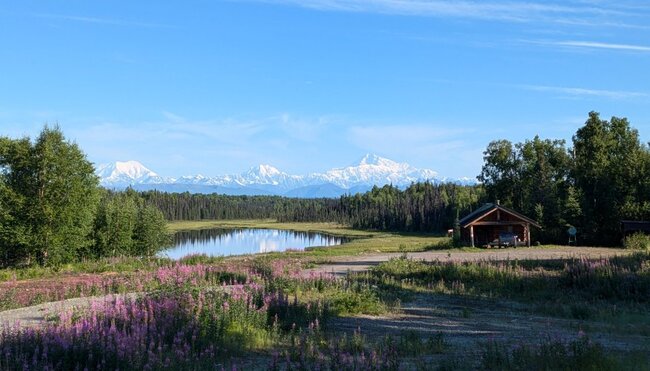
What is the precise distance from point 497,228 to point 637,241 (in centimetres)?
1345

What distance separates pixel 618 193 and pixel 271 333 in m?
53.2

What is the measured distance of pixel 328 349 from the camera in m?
8.68

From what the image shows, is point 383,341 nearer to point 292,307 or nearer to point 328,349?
point 328,349

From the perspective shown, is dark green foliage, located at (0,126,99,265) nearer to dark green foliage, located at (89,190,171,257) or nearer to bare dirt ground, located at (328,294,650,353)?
dark green foliage, located at (89,190,171,257)

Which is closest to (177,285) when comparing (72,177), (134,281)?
(134,281)

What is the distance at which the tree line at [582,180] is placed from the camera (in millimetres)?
52812

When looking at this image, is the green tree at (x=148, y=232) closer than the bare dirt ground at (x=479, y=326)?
No

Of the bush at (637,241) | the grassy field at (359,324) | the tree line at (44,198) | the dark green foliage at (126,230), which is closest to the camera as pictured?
the grassy field at (359,324)

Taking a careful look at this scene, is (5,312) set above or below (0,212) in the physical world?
below

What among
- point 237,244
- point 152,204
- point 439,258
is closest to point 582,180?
point 439,258

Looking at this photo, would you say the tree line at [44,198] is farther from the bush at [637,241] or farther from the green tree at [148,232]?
the bush at [637,241]

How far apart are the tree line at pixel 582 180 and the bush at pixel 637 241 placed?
32.0ft

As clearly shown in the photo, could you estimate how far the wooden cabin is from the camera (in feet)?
159

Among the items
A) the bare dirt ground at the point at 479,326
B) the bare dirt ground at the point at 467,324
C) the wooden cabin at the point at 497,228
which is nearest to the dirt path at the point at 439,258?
the bare dirt ground at the point at 479,326
